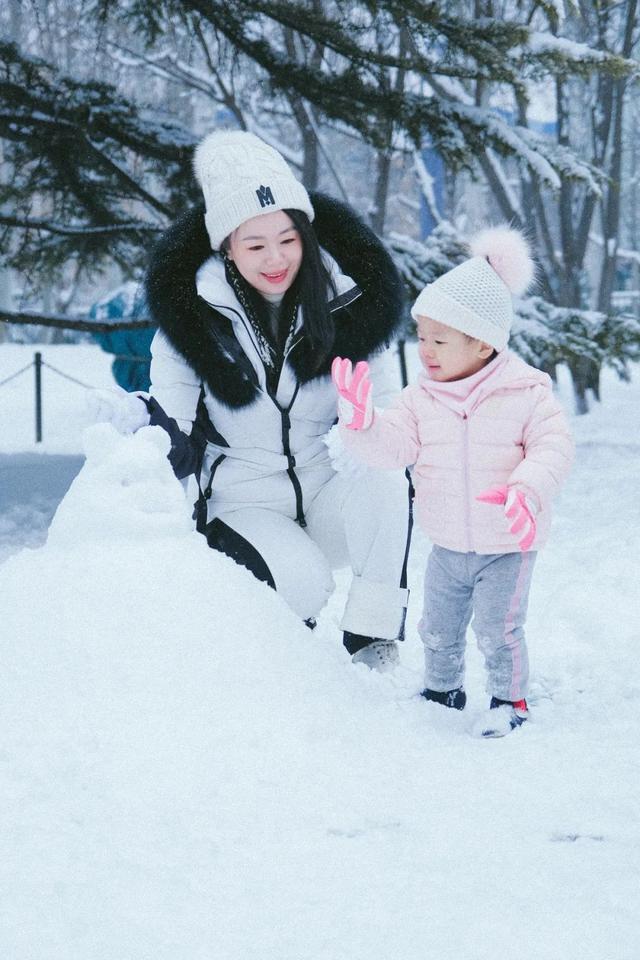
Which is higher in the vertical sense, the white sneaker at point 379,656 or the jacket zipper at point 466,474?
the jacket zipper at point 466,474

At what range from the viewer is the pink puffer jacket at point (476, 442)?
2.65 meters

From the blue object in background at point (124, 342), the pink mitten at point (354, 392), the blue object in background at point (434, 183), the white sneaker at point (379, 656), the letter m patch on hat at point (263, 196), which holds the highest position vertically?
the blue object in background at point (434, 183)

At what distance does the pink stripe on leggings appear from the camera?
268 centimetres

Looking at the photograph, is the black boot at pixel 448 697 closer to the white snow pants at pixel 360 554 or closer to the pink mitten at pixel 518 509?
the white snow pants at pixel 360 554

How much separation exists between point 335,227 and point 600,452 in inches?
219

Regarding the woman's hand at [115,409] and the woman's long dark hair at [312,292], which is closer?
the woman's hand at [115,409]

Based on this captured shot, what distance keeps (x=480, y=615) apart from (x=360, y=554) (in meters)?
0.49

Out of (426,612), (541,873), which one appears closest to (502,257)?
(426,612)

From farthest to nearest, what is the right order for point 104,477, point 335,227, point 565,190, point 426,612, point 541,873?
point 565,190, point 335,227, point 426,612, point 104,477, point 541,873

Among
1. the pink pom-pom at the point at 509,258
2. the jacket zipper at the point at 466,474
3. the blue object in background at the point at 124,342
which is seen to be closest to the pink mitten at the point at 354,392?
the jacket zipper at the point at 466,474

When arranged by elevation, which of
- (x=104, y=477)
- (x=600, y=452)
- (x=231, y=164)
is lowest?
(x=600, y=452)

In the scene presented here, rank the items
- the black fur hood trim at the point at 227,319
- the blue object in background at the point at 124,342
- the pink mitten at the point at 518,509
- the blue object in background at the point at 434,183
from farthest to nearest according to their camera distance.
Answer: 1. the blue object in background at the point at 434,183
2. the blue object in background at the point at 124,342
3. the black fur hood trim at the point at 227,319
4. the pink mitten at the point at 518,509

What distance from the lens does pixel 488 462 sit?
8.77 feet

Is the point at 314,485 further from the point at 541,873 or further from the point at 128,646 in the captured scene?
the point at 541,873
